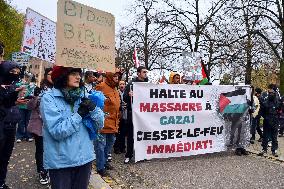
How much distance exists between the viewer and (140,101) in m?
8.13

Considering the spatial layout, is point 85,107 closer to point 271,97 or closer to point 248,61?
point 271,97

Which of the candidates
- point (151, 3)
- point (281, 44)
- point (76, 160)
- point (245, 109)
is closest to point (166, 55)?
point (151, 3)

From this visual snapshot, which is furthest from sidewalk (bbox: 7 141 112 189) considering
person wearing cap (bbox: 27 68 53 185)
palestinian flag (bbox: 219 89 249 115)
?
palestinian flag (bbox: 219 89 249 115)

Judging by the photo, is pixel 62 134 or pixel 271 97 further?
pixel 271 97

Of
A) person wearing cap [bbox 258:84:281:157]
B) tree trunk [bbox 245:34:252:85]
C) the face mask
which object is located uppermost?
tree trunk [bbox 245:34:252:85]

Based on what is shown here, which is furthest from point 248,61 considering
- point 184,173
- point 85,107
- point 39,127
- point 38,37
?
point 85,107

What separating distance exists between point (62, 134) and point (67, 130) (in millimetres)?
58

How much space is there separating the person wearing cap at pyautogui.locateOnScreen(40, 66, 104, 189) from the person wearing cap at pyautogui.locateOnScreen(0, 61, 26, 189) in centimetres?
162

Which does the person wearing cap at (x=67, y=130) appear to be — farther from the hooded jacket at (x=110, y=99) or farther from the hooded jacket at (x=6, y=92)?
the hooded jacket at (x=110, y=99)

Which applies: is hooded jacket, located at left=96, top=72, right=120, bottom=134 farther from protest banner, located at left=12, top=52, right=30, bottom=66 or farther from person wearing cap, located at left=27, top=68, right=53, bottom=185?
protest banner, located at left=12, top=52, right=30, bottom=66

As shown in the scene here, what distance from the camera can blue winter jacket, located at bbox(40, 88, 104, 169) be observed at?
11.1 ft

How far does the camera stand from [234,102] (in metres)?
9.49

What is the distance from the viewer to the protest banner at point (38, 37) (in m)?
7.62

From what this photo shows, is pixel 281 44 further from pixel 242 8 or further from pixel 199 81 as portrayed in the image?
pixel 199 81
